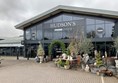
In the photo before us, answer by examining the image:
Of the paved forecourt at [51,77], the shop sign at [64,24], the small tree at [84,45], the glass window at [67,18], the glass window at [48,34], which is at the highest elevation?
the glass window at [67,18]

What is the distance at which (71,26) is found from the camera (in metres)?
23.5

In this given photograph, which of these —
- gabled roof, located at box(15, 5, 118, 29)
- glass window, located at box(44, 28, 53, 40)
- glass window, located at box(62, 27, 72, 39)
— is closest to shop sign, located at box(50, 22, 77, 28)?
glass window, located at box(62, 27, 72, 39)

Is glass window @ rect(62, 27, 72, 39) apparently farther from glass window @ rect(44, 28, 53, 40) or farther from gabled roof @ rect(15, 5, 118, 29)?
gabled roof @ rect(15, 5, 118, 29)

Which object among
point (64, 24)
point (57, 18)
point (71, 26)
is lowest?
point (71, 26)

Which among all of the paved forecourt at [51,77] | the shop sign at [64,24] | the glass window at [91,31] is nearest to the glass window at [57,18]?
the shop sign at [64,24]

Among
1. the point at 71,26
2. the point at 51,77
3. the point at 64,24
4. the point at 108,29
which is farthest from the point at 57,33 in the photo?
the point at 51,77

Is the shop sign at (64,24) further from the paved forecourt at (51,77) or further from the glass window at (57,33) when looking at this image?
the paved forecourt at (51,77)

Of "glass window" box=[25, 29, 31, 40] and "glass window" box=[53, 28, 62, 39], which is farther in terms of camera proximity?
"glass window" box=[25, 29, 31, 40]

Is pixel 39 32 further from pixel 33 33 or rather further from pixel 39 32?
pixel 33 33

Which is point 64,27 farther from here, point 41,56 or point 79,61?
point 79,61

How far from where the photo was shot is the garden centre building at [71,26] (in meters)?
21.2

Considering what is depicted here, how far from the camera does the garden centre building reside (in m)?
21.2

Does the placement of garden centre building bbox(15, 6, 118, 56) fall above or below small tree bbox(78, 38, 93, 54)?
above

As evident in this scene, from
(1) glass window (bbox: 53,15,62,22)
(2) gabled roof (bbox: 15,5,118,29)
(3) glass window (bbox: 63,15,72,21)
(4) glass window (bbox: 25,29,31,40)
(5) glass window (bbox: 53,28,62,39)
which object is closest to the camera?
(2) gabled roof (bbox: 15,5,118,29)
